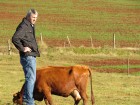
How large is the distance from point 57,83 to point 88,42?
112ft

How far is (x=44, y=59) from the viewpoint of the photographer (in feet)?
105

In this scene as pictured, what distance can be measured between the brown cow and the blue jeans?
0.67 metres

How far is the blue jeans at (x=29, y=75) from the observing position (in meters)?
12.6

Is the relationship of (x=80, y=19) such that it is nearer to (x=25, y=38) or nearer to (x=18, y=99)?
(x=18, y=99)

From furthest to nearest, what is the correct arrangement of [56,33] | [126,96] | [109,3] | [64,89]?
[109,3] < [56,33] < [126,96] < [64,89]

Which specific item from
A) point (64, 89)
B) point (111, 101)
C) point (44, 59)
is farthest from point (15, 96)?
point (44, 59)

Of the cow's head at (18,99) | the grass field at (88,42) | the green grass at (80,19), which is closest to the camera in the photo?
the cow's head at (18,99)

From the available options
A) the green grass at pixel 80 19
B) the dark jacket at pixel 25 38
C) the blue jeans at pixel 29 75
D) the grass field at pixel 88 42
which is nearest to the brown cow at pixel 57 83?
the blue jeans at pixel 29 75

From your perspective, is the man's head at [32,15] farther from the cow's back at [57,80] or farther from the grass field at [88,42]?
the grass field at [88,42]

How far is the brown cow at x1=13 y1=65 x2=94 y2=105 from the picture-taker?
13688 millimetres

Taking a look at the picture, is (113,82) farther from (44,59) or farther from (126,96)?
(44,59)

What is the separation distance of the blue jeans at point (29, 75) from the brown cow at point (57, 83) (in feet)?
2.20

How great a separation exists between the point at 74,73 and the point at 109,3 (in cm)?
6641

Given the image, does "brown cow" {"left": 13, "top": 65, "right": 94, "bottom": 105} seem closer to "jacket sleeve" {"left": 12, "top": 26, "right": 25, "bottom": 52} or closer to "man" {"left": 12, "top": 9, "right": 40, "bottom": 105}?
"man" {"left": 12, "top": 9, "right": 40, "bottom": 105}
